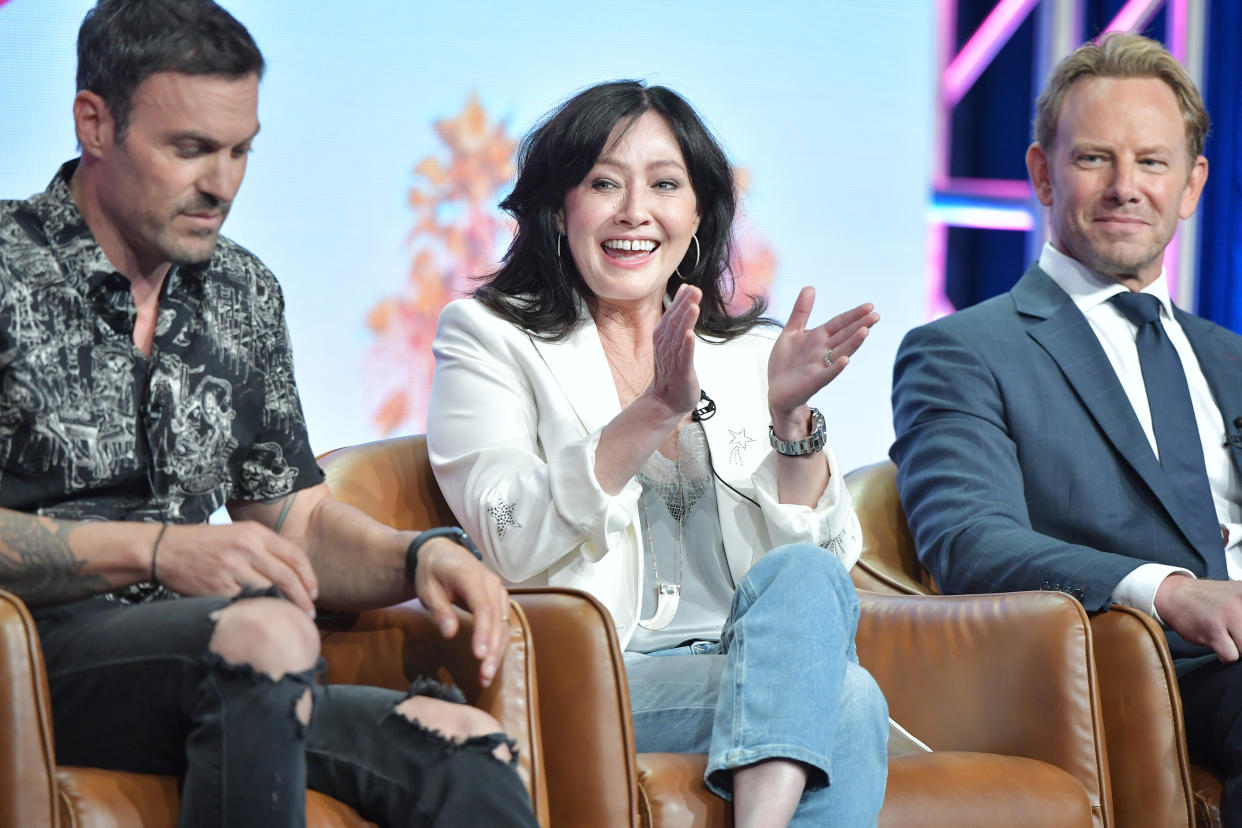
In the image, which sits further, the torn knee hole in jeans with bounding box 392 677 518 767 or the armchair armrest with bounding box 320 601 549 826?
the armchair armrest with bounding box 320 601 549 826

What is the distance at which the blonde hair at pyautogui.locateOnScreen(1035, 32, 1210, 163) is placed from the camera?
243cm

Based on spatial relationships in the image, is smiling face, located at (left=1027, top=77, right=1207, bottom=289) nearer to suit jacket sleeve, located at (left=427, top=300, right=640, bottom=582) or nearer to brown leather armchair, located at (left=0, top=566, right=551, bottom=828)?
suit jacket sleeve, located at (left=427, top=300, right=640, bottom=582)

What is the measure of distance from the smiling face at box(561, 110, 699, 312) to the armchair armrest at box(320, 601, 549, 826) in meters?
0.72

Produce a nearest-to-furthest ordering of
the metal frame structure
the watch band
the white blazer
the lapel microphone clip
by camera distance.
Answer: the white blazer < the watch band < the lapel microphone clip < the metal frame structure

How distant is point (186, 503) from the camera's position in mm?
1615

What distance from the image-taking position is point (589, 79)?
122 inches

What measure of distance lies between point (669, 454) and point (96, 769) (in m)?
1.01

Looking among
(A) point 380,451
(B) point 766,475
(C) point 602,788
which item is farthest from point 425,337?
(C) point 602,788

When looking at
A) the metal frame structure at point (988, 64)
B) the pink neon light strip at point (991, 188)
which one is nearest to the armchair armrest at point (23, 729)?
the metal frame structure at point (988, 64)

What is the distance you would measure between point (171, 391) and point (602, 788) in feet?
2.18

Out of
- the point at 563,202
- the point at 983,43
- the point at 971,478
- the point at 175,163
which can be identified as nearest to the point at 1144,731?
the point at 971,478

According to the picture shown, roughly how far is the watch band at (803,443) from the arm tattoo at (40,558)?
0.96 meters

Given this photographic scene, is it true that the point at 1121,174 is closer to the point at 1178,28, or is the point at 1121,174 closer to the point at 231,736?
the point at 1178,28

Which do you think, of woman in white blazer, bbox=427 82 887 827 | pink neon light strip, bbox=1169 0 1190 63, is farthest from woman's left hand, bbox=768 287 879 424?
pink neon light strip, bbox=1169 0 1190 63
